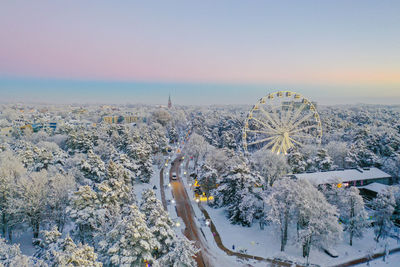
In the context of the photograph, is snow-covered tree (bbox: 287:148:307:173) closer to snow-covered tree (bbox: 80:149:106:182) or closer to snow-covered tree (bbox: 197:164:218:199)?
snow-covered tree (bbox: 197:164:218:199)

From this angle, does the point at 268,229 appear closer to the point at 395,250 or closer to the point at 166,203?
the point at 395,250

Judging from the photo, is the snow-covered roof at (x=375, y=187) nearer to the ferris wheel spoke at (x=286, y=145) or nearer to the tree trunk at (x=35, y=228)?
the ferris wheel spoke at (x=286, y=145)

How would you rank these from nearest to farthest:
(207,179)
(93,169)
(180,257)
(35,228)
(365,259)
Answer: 1. (180,257)
2. (365,259)
3. (35,228)
4. (93,169)
5. (207,179)

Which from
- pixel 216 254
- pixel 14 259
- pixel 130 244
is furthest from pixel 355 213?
pixel 14 259

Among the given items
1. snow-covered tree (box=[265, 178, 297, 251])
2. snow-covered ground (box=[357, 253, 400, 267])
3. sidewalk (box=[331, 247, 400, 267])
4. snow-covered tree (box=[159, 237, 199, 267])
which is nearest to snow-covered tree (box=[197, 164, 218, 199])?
snow-covered tree (box=[265, 178, 297, 251])

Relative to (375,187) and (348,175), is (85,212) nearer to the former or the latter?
(348,175)

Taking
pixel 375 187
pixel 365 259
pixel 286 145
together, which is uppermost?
pixel 286 145

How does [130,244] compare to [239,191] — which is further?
[239,191]

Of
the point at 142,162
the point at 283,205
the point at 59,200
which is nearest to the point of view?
the point at 283,205

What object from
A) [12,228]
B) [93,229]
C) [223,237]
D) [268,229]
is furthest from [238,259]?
[12,228]
